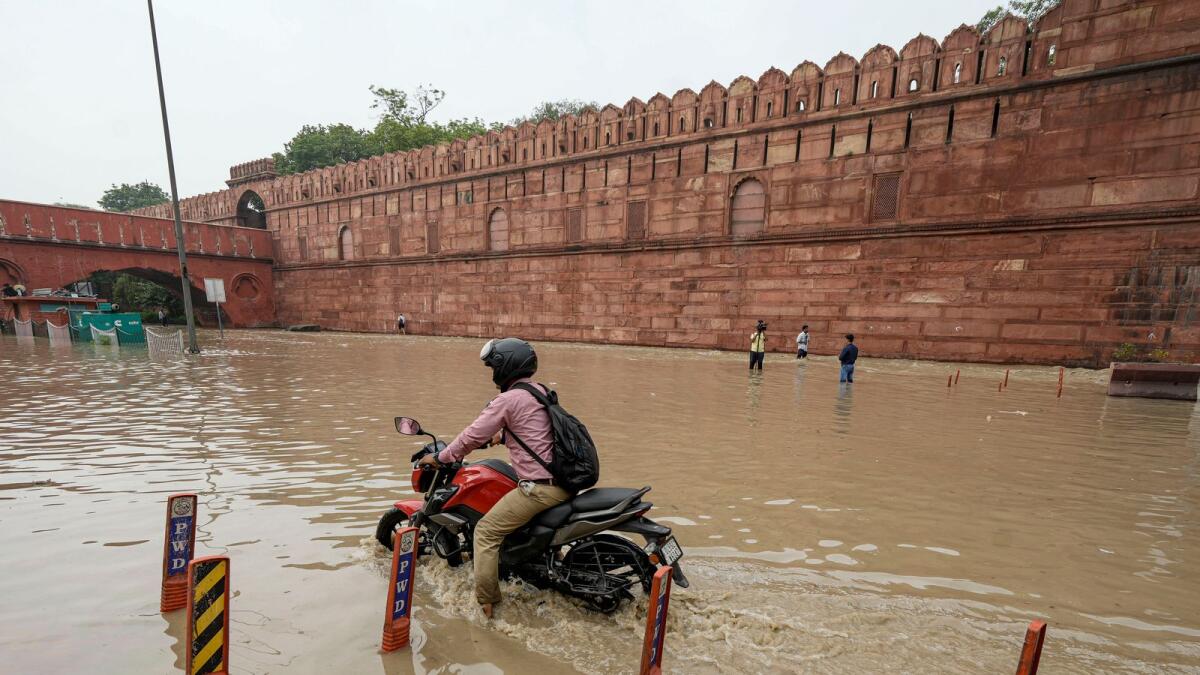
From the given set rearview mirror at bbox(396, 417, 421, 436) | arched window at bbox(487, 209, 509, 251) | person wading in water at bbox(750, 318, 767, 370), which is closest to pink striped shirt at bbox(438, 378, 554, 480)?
rearview mirror at bbox(396, 417, 421, 436)

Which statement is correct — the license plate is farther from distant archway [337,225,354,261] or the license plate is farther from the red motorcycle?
distant archway [337,225,354,261]

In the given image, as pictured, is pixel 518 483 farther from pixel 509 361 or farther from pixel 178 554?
pixel 178 554

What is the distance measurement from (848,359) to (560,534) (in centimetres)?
971

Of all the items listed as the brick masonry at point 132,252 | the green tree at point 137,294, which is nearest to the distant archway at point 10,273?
the brick masonry at point 132,252

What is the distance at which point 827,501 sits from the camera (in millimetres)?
4371

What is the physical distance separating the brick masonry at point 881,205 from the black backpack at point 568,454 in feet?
54.4

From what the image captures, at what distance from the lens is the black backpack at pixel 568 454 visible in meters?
2.64

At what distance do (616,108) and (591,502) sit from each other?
22.1 m

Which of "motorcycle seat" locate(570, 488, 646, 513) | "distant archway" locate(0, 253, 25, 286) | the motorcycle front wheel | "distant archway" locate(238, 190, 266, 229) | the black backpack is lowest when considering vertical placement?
the motorcycle front wheel

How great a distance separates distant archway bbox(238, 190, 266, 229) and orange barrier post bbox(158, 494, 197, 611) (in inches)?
1606

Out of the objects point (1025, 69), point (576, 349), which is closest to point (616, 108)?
point (576, 349)

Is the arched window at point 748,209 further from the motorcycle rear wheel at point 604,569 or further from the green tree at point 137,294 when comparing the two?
the green tree at point 137,294

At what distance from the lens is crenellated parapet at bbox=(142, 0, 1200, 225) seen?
1353cm

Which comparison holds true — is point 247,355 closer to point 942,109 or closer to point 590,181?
point 590,181
